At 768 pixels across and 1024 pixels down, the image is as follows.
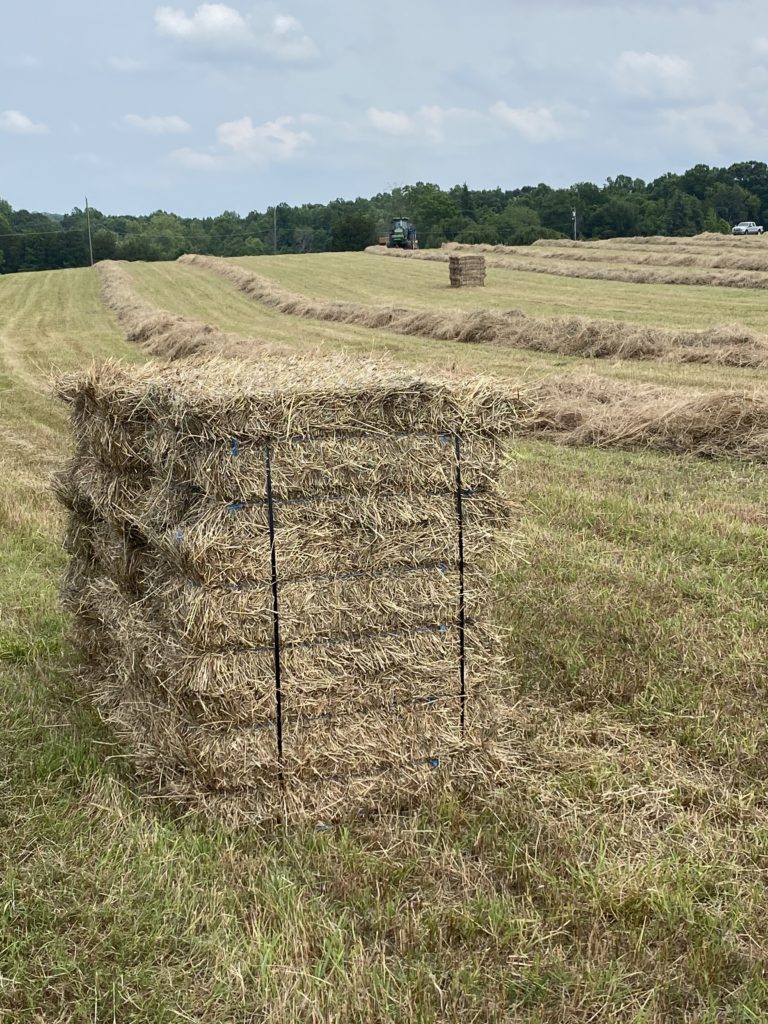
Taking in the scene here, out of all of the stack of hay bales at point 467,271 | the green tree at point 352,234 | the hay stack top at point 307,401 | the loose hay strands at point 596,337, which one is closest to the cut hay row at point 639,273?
the stack of hay bales at point 467,271

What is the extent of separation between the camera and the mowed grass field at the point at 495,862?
10.1ft

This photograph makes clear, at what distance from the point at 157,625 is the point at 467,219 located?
295 ft

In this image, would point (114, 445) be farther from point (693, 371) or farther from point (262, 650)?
point (693, 371)

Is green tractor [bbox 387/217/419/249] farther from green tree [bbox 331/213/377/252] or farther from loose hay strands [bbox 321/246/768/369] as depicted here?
loose hay strands [bbox 321/246/768/369]

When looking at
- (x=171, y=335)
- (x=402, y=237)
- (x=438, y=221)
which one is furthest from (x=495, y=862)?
(x=438, y=221)

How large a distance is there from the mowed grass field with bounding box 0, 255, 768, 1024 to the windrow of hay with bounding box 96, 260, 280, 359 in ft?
26.1

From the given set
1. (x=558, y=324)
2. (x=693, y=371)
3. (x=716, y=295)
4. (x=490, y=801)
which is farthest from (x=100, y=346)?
(x=490, y=801)

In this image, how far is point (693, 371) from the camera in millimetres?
15547

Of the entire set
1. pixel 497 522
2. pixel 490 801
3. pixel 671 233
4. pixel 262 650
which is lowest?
pixel 490 801

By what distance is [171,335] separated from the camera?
2048 cm

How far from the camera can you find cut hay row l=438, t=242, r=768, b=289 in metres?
32.5

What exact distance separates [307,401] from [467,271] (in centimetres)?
3243

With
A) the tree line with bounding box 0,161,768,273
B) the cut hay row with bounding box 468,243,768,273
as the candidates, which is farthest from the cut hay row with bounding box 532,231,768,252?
the tree line with bounding box 0,161,768,273

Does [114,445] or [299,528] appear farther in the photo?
[114,445]
